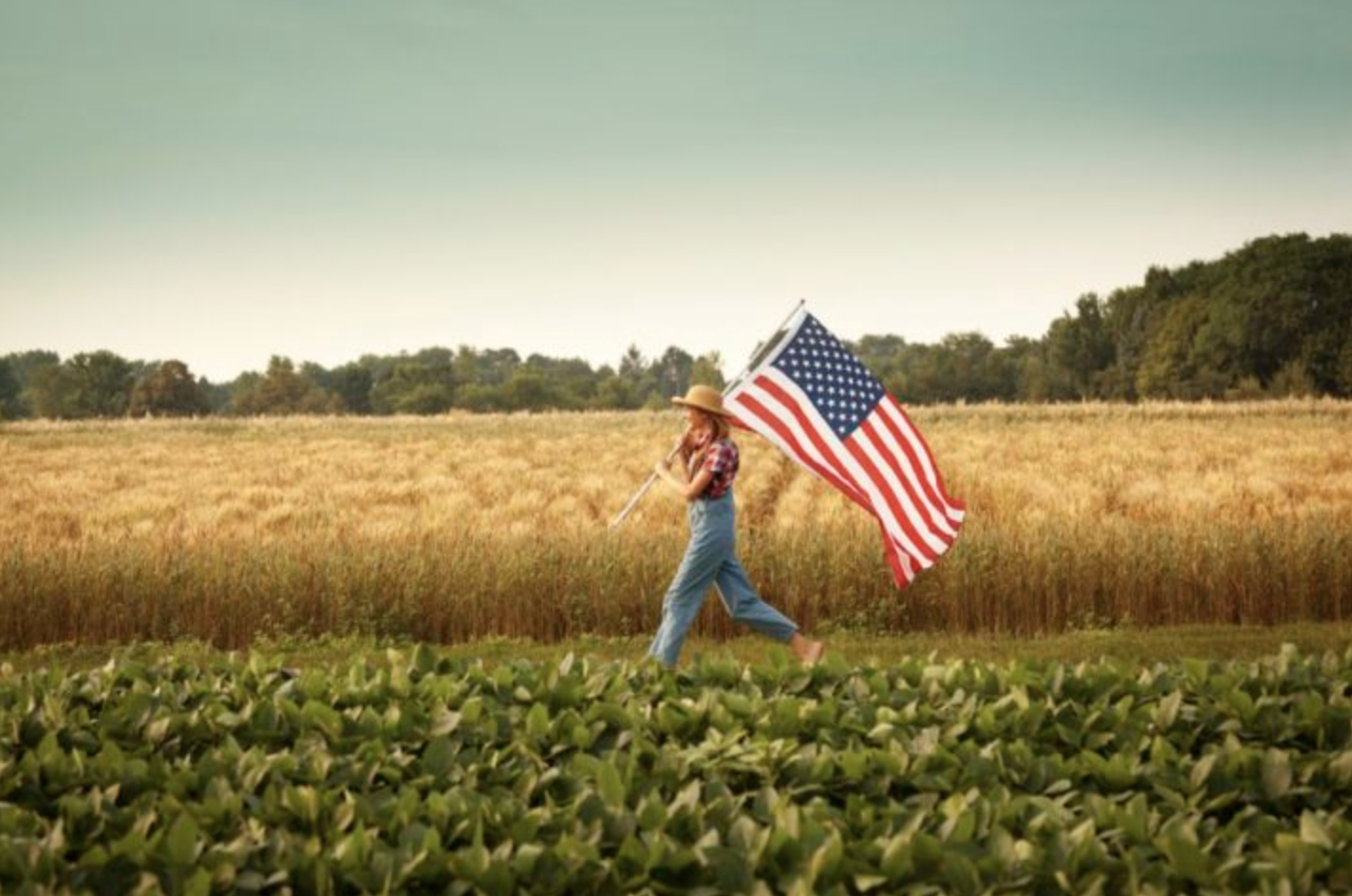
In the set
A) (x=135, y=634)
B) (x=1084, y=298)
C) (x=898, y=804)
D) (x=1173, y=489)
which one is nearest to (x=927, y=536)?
(x=898, y=804)

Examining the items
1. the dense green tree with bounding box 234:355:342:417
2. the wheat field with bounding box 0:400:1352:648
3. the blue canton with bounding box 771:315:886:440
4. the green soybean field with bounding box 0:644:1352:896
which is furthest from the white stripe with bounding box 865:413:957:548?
the dense green tree with bounding box 234:355:342:417

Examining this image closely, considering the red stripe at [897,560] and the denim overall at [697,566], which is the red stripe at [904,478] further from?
the denim overall at [697,566]

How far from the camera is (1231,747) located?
589cm

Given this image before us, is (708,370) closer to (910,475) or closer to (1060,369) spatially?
(1060,369)

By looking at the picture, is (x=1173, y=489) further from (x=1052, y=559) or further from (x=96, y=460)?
(x=96, y=460)

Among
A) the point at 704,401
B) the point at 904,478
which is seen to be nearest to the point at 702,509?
the point at 704,401

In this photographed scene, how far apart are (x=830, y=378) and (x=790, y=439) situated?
576mm

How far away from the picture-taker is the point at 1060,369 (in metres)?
99.9

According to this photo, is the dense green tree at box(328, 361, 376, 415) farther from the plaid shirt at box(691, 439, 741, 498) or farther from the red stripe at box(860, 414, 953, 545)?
the plaid shirt at box(691, 439, 741, 498)

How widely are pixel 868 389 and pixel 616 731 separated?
462cm

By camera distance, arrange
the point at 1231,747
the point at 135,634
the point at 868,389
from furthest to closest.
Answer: the point at 135,634
the point at 868,389
the point at 1231,747

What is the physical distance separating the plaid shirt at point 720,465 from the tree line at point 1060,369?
72.1m

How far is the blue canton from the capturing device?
10211 mm

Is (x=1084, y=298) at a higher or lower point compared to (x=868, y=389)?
higher
